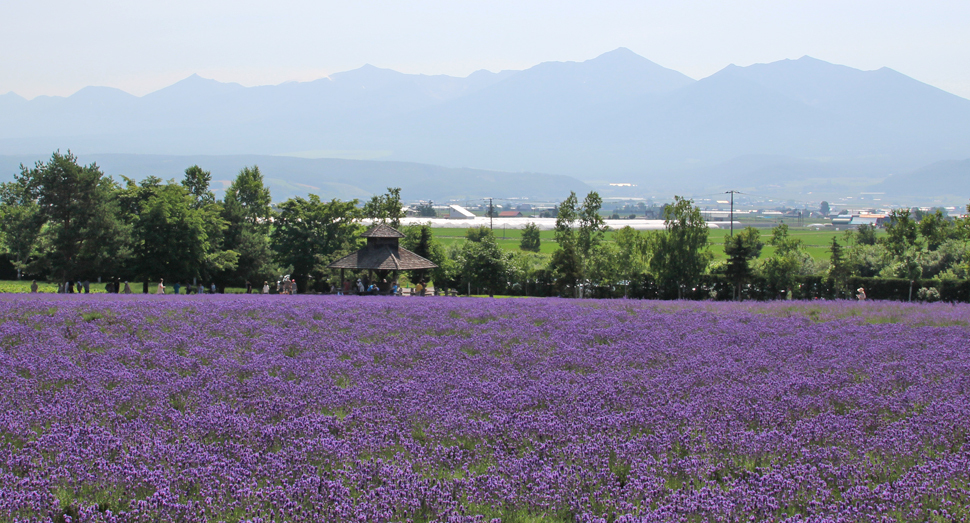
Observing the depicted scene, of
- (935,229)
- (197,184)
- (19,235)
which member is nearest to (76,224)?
(19,235)

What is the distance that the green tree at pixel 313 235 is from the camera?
55656 mm

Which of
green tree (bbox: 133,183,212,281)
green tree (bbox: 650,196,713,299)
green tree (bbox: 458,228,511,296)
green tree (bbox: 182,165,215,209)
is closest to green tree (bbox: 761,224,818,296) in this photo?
green tree (bbox: 650,196,713,299)

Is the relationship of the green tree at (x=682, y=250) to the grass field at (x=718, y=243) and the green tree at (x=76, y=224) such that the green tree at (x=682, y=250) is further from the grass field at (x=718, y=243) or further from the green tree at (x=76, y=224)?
the grass field at (x=718, y=243)

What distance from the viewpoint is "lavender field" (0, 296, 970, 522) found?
5215mm

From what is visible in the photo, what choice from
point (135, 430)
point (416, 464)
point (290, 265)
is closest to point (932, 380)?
point (416, 464)

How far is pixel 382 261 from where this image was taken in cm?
3775

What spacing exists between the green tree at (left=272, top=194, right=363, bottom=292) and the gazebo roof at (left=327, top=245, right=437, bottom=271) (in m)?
16.6

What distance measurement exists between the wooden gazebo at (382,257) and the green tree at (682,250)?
17.5m

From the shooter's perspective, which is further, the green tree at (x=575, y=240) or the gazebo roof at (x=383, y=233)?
the green tree at (x=575, y=240)

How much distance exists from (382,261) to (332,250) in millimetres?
20678

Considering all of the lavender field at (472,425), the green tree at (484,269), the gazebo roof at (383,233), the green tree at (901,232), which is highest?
the green tree at (901,232)

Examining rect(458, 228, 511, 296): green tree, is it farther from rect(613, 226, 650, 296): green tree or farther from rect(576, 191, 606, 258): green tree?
rect(576, 191, 606, 258): green tree

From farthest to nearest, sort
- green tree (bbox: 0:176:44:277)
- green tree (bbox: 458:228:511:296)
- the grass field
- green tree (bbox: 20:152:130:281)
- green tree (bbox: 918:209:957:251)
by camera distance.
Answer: the grass field
green tree (bbox: 918:209:957:251)
green tree (bbox: 0:176:44:277)
green tree (bbox: 458:228:511:296)
green tree (bbox: 20:152:130:281)

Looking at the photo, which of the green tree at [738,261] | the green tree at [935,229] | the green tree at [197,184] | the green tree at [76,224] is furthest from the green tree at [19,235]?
the green tree at [935,229]
